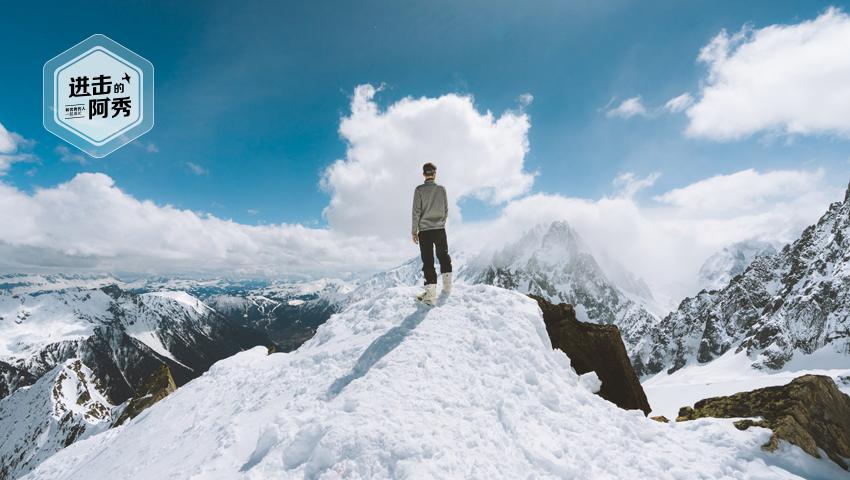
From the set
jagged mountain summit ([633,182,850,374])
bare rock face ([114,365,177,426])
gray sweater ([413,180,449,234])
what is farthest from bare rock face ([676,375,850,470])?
jagged mountain summit ([633,182,850,374])

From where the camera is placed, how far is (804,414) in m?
9.38

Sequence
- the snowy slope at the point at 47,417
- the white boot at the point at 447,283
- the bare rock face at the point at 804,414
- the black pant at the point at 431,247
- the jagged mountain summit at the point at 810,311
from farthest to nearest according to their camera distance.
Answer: the snowy slope at the point at 47,417, the jagged mountain summit at the point at 810,311, the white boot at the point at 447,283, the black pant at the point at 431,247, the bare rock face at the point at 804,414

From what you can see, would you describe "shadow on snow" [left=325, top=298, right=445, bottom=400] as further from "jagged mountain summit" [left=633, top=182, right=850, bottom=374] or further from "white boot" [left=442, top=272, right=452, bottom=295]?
"jagged mountain summit" [left=633, top=182, right=850, bottom=374]

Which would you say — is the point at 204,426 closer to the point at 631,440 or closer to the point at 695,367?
the point at 631,440

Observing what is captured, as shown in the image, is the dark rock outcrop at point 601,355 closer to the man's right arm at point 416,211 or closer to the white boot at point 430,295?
the white boot at point 430,295

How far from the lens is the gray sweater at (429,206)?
533 inches

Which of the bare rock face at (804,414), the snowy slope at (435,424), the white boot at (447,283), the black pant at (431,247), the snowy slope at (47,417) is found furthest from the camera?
the snowy slope at (47,417)

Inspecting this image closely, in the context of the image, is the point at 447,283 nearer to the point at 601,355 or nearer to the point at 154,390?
the point at 601,355

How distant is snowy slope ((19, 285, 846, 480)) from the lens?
6938 mm

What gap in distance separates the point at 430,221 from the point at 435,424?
7.45 metres

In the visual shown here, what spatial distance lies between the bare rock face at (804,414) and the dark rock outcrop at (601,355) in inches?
163

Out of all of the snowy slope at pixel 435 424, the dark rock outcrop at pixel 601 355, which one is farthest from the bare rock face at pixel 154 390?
the dark rock outcrop at pixel 601 355

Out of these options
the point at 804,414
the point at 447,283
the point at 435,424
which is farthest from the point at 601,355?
the point at 435,424

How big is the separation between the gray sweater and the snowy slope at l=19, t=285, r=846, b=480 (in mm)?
2933
